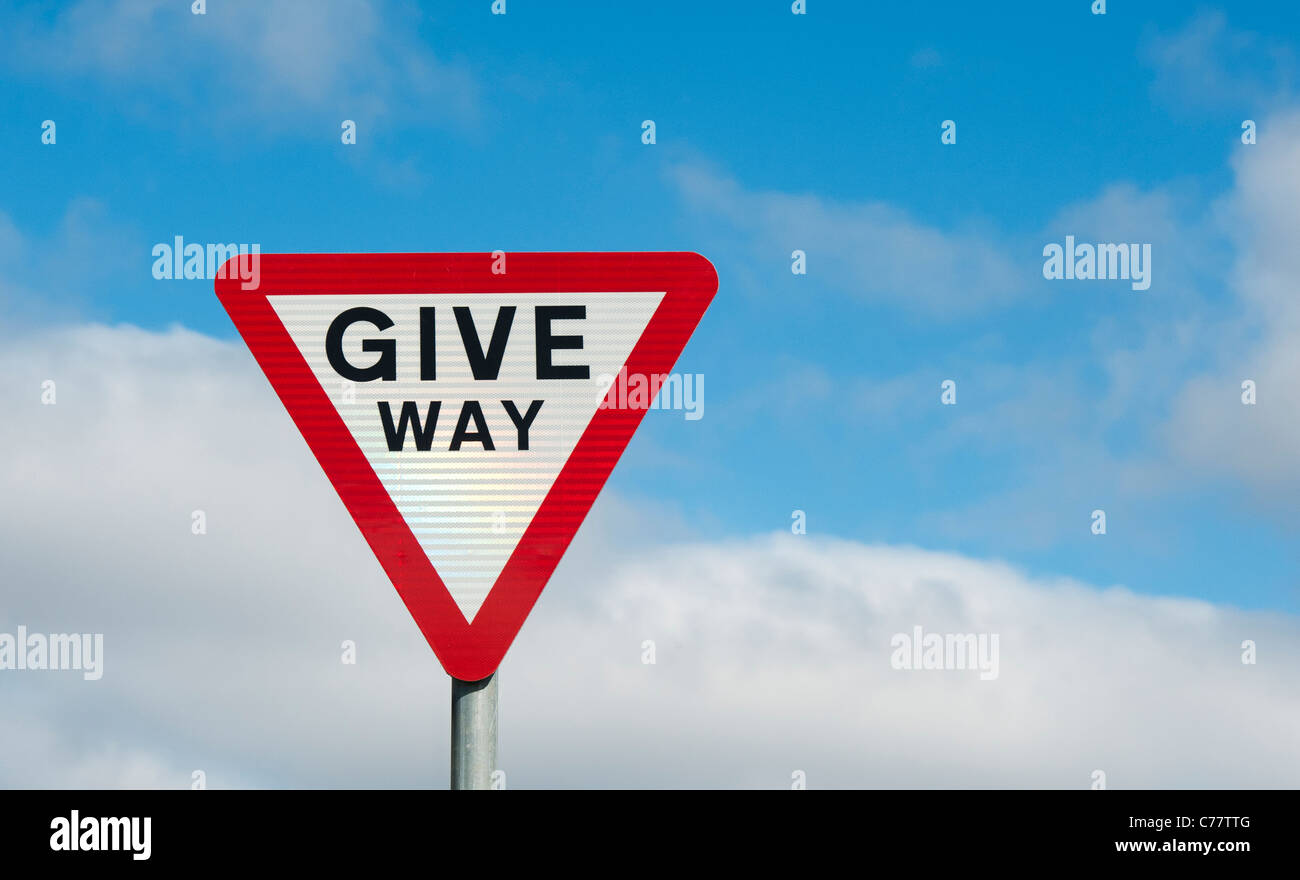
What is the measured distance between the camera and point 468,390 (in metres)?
2.47

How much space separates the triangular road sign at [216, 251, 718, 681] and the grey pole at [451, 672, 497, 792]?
0.12m

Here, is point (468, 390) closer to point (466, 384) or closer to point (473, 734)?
point (466, 384)

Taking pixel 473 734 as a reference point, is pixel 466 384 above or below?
above

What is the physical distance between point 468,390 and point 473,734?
2.43 feet

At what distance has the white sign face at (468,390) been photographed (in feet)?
7.98

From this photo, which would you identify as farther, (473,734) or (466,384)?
(466,384)

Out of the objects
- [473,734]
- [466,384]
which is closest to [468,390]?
[466,384]

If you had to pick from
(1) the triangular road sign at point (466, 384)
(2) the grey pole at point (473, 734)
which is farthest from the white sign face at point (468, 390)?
(2) the grey pole at point (473, 734)

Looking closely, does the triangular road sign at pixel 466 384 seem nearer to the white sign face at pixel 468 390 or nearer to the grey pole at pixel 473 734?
the white sign face at pixel 468 390

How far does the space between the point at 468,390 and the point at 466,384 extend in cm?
1

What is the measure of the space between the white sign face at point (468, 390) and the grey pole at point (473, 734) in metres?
0.25

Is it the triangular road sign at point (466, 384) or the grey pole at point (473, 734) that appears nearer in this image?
the grey pole at point (473, 734)

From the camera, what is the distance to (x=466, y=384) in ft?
8.11
